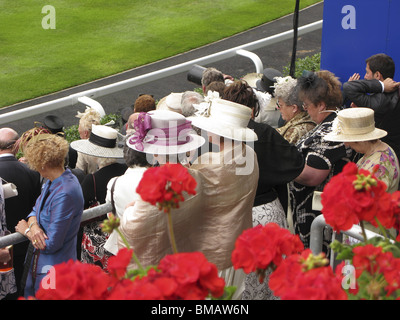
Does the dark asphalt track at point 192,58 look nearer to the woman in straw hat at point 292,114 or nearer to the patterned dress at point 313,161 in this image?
the woman in straw hat at point 292,114

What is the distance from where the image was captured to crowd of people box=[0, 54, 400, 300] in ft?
11.8

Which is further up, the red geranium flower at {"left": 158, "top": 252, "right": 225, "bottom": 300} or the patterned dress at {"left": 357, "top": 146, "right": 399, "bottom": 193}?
the red geranium flower at {"left": 158, "top": 252, "right": 225, "bottom": 300}

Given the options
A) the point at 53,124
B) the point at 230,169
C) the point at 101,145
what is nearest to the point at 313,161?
the point at 230,169

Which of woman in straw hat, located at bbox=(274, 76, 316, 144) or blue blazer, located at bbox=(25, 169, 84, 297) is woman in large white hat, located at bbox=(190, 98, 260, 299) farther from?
woman in straw hat, located at bbox=(274, 76, 316, 144)

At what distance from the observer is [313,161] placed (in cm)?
443

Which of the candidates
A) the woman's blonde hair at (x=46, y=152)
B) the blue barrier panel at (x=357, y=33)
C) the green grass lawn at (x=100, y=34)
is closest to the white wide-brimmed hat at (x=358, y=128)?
the woman's blonde hair at (x=46, y=152)

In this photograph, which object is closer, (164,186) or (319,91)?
(164,186)

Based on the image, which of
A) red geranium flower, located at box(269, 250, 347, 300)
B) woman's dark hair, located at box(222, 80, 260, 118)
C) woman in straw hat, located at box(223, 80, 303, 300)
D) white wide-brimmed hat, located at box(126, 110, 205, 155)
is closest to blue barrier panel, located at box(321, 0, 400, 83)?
woman in straw hat, located at box(223, 80, 303, 300)

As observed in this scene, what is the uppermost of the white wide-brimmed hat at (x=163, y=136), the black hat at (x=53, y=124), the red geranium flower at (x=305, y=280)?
the red geranium flower at (x=305, y=280)

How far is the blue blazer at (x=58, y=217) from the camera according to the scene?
3922 millimetres

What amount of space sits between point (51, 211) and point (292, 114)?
6.53 ft

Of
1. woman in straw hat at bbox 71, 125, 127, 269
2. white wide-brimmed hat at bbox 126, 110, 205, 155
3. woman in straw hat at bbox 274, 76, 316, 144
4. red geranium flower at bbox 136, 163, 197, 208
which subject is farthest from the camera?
woman in straw hat at bbox 274, 76, 316, 144

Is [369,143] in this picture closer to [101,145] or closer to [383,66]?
[383,66]
